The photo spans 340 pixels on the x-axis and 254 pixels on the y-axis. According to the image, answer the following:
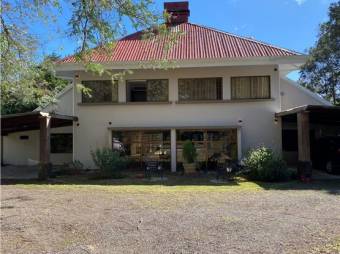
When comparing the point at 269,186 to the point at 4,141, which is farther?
the point at 4,141

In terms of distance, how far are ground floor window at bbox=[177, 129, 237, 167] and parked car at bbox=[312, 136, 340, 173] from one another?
3.71 m

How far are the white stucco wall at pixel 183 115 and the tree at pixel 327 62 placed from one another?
44.0 ft

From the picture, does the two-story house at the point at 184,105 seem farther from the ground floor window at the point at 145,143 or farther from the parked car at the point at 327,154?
the parked car at the point at 327,154

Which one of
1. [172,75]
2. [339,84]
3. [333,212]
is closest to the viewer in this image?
[333,212]

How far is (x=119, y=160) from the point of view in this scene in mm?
18234

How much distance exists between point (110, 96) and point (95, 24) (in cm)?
1380

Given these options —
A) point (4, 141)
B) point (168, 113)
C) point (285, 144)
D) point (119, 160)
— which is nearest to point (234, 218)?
point (119, 160)

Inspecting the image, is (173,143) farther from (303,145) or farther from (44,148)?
(303,145)

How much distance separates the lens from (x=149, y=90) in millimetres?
21062

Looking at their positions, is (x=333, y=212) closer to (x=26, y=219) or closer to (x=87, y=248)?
(x=87, y=248)

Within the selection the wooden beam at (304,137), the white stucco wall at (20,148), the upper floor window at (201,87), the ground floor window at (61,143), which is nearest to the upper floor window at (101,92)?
the upper floor window at (201,87)

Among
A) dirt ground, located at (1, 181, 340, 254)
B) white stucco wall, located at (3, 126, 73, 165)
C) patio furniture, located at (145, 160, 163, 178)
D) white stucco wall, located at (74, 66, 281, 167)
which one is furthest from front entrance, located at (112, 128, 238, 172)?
white stucco wall, located at (3, 126, 73, 165)

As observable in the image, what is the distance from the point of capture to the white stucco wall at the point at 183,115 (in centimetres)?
2050

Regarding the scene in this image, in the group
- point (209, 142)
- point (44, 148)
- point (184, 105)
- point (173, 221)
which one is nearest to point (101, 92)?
Result: point (184, 105)
